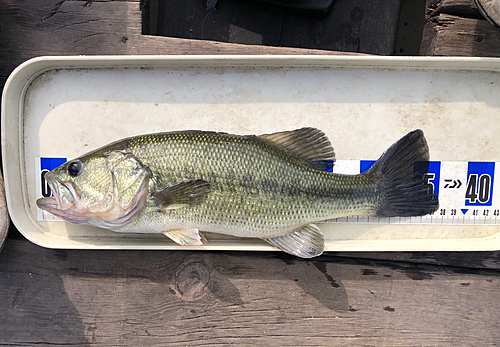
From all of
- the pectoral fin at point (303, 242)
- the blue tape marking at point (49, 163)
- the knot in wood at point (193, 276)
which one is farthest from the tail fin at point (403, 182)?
the blue tape marking at point (49, 163)

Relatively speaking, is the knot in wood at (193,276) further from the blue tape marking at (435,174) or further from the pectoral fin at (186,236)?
the blue tape marking at (435,174)

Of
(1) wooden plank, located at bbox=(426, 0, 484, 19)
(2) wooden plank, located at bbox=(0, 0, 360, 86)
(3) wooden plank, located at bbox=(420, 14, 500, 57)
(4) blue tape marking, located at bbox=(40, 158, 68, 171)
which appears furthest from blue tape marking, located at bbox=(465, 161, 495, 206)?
(4) blue tape marking, located at bbox=(40, 158, 68, 171)

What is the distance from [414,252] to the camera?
1.49 metres

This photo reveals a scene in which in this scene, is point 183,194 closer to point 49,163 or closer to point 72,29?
point 49,163

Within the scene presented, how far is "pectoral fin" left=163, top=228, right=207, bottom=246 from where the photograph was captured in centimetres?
128

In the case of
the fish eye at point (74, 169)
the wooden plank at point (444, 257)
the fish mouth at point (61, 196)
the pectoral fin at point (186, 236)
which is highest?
the fish eye at point (74, 169)

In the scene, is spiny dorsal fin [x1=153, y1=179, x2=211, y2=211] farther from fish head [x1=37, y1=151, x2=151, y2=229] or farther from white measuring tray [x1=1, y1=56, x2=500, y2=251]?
white measuring tray [x1=1, y1=56, x2=500, y2=251]

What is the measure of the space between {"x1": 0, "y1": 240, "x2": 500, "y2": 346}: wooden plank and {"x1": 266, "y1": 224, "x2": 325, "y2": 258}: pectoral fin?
0.21 m

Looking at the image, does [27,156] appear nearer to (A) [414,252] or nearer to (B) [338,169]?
(B) [338,169]

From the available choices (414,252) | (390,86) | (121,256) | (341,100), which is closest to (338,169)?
(341,100)

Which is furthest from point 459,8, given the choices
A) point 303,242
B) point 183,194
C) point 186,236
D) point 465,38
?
point 186,236

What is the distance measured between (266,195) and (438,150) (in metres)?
0.85

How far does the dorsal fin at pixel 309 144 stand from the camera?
128cm

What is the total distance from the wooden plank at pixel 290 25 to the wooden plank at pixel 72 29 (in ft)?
1.43
